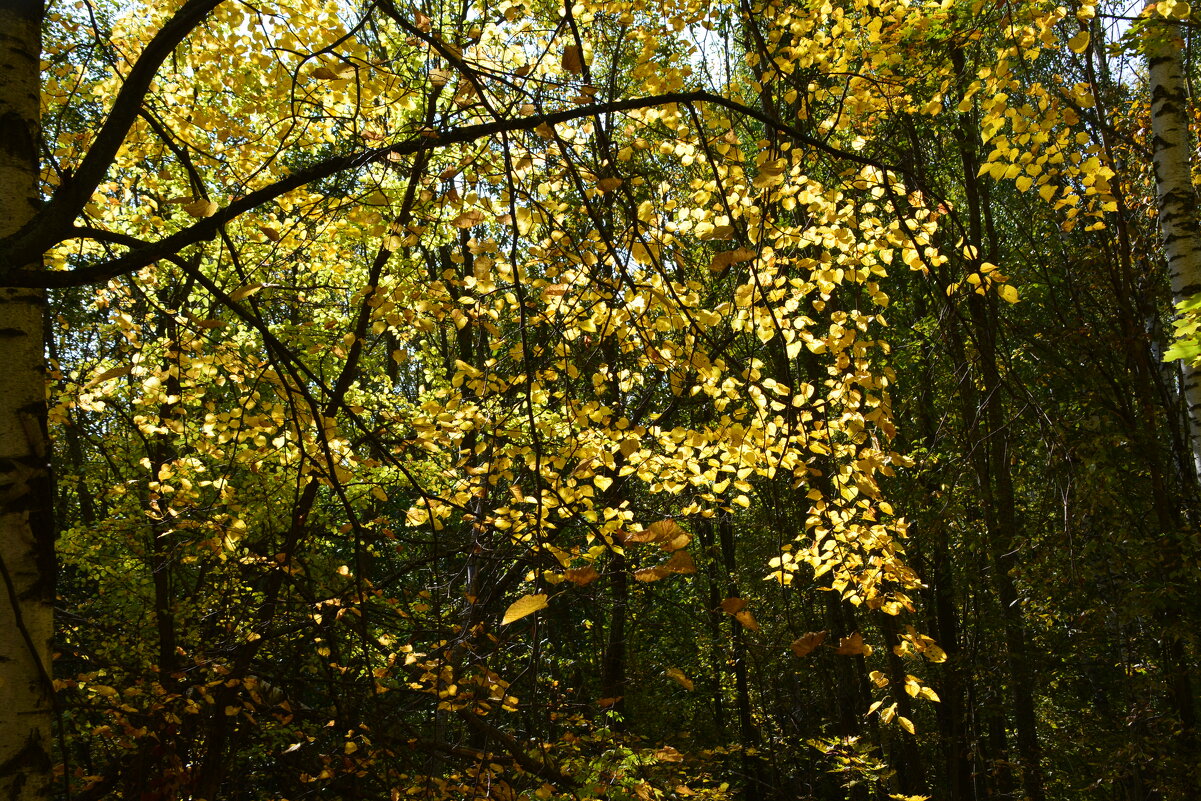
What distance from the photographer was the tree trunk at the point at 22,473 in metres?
1.30

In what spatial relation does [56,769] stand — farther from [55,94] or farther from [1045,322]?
[1045,322]

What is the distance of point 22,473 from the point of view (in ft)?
4.48

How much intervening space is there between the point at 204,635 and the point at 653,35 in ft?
16.0

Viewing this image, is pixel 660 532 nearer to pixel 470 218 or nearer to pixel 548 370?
pixel 470 218

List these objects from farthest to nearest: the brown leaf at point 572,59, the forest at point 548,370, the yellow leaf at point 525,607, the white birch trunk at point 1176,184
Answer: the white birch trunk at point 1176,184
the forest at point 548,370
the brown leaf at point 572,59
the yellow leaf at point 525,607

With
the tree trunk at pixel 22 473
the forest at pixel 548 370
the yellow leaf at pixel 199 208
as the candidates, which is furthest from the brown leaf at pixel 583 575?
the yellow leaf at pixel 199 208

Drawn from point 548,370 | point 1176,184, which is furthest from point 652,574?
point 1176,184

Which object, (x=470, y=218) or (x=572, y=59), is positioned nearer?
(x=572, y=59)

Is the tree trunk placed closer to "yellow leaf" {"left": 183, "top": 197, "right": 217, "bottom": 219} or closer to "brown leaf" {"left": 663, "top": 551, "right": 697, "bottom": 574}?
"yellow leaf" {"left": 183, "top": 197, "right": 217, "bottom": 219}

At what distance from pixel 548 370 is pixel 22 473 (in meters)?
1.85

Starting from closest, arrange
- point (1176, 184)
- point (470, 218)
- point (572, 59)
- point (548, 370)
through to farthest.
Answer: point (572, 59) < point (470, 218) < point (548, 370) < point (1176, 184)

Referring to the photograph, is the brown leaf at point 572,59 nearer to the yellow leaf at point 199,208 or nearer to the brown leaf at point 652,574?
the yellow leaf at point 199,208

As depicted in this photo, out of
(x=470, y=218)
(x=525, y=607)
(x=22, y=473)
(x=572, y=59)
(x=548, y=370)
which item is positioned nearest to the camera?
(x=525, y=607)

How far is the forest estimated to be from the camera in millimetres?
1740
